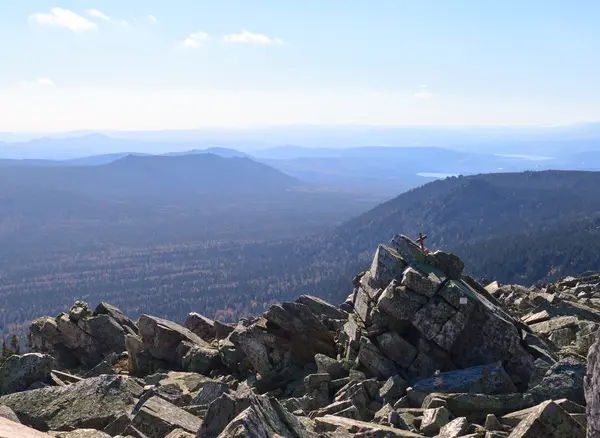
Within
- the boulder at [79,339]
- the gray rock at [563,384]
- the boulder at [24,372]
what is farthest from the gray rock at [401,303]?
the boulder at [79,339]

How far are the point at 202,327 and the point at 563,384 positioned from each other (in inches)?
1246

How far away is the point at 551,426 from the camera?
18.6 metres

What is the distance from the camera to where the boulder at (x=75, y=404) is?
81.5 ft

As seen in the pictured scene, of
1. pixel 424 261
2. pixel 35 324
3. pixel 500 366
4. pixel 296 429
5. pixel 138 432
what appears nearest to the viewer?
pixel 296 429

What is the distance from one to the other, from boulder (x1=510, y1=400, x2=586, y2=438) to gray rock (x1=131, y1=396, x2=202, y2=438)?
12.8 meters

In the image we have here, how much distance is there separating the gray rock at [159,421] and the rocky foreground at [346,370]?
61mm

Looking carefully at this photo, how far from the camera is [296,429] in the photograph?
738 inches

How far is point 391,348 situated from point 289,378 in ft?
23.8

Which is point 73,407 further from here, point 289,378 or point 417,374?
point 417,374

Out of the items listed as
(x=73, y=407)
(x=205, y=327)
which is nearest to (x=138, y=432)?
(x=73, y=407)

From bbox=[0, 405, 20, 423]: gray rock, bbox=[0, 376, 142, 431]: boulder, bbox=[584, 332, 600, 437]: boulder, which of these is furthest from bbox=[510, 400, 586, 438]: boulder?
bbox=[0, 405, 20, 423]: gray rock

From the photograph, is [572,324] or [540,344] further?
[572,324]

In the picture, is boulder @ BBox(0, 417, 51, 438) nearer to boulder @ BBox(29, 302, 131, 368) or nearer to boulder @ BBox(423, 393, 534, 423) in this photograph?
boulder @ BBox(423, 393, 534, 423)

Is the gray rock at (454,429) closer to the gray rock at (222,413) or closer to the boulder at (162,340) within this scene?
the gray rock at (222,413)
